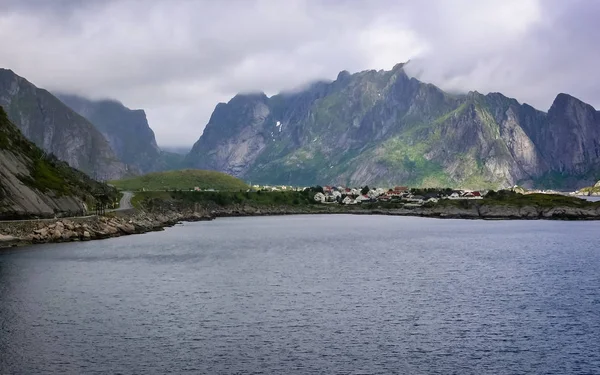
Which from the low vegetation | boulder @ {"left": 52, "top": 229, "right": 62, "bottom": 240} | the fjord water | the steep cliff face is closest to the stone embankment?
boulder @ {"left": 52, "top": 229, "right": 62, "bottom": 240}

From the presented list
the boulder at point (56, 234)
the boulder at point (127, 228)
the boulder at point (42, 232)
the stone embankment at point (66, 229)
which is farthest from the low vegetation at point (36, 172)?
the boulder at point (42, 232)

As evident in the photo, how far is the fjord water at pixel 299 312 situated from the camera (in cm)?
4091

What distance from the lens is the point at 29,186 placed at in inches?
5566

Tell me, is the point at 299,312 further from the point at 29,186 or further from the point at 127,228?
the point at 127,228

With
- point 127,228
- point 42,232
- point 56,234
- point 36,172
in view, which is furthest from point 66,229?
point 36,172

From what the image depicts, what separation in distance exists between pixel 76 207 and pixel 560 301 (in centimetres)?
13201

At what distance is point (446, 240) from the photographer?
141 metres

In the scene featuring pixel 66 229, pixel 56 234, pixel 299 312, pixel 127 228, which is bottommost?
pixel 299 312

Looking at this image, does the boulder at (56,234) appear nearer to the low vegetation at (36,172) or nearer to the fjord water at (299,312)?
the low vegetation at (36,172)

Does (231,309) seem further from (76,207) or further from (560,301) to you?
(76,207)

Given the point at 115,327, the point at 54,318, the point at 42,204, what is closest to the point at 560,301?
the point at 115,327

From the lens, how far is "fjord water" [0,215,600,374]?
1610 inches

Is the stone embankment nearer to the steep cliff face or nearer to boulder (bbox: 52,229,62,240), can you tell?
boulder (bbox: 52,229,62,240)

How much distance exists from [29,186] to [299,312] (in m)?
109
